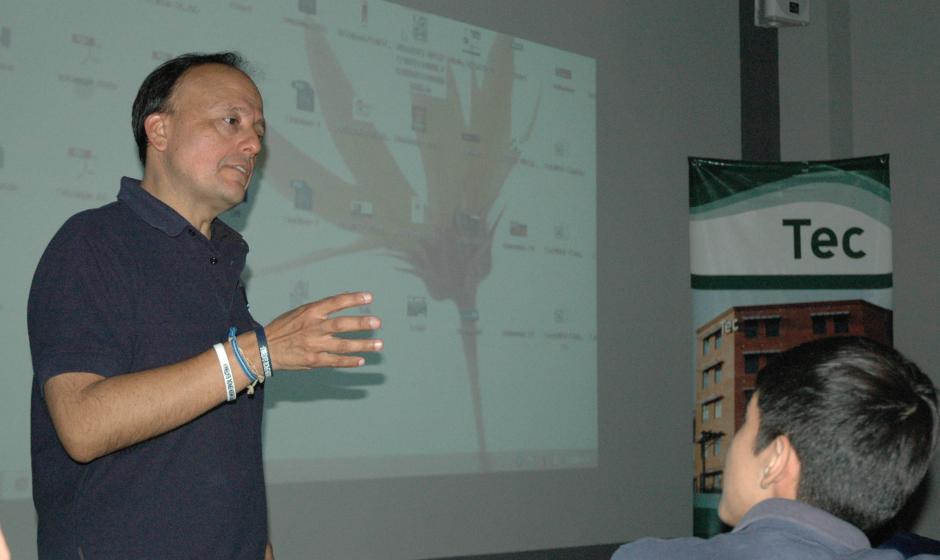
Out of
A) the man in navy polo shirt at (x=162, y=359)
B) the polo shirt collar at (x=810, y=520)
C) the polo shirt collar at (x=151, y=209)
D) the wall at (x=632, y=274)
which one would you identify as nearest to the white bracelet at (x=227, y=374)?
the man in navy polo shirt at (x=162, y=359)

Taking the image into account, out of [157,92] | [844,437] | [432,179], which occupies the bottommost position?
[844,437]

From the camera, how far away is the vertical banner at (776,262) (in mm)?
4512

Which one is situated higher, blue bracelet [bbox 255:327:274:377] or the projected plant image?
the projected plant image

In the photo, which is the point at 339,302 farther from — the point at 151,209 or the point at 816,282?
the point at 816,282

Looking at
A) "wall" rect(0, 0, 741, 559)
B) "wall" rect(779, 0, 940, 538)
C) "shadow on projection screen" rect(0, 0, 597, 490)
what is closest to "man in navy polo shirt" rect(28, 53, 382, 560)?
"shadow on projection screen" rect(0, 0, 597, 490)

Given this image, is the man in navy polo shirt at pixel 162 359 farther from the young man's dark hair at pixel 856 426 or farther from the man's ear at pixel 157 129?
the young man's dark hair at pixel 856 426

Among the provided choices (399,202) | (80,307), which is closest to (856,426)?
(80,307)

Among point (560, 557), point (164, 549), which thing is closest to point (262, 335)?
point (164, 549)

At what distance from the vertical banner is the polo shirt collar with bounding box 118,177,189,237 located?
328 cm

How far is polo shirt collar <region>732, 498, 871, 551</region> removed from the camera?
3.76 ft

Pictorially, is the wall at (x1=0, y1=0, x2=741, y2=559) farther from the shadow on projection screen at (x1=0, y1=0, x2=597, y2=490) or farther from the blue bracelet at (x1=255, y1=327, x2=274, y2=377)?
the blue bracelet at (x1=255, y1=327, x2=274, y2=377)

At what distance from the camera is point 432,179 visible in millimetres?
3816

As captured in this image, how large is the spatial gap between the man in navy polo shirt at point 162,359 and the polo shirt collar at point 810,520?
0.64 metres

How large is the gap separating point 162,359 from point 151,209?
29 cm
